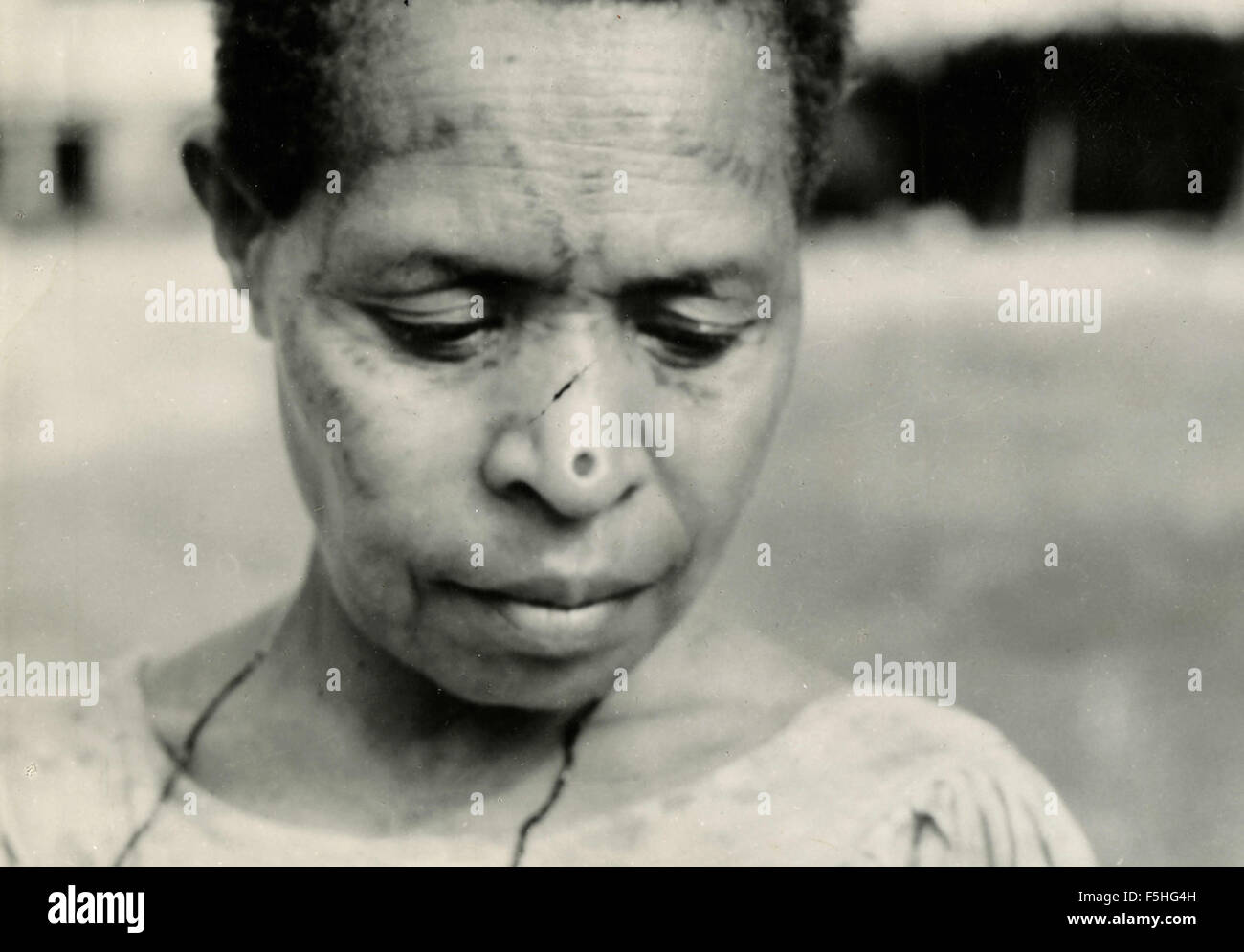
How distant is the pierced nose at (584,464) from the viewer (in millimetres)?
2037

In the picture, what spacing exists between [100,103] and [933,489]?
1352 mm

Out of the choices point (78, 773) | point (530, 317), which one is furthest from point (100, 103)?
point (78, 773)

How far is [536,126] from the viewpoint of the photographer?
2021mm

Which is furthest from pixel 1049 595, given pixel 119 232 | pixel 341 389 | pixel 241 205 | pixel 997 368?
pixel 119 232

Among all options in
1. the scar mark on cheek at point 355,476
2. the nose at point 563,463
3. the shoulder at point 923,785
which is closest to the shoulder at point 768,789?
the shoulder at point 923,785

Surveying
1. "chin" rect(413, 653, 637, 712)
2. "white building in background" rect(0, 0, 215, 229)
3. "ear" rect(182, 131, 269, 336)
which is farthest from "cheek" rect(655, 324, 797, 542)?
"white building in background" rect(0, 0, 215, 229)

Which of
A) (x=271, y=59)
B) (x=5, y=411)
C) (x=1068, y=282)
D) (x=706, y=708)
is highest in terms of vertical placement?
(x=271, y=59)

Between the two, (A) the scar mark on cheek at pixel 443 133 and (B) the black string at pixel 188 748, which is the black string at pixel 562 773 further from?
(A) the scar mark on cheek at pixel 443 133

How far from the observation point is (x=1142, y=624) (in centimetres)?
242

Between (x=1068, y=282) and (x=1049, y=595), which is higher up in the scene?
(x=1068, y=282)

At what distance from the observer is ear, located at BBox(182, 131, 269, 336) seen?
2.19m

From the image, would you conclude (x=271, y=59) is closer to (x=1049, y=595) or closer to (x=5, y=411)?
(x=5, y=411)

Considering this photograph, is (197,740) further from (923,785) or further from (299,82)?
(923,785)

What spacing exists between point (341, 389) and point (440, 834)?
65cm
